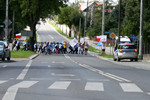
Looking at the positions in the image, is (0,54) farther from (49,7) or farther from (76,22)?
(76,22)

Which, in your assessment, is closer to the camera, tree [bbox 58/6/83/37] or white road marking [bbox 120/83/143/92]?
white road marking [bbox 120/83/143/92]

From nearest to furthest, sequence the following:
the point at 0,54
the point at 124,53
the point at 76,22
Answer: the point at 0,54 → the point at 124,53 → the point at 76,22

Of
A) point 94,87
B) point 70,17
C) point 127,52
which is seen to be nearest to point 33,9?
point 127,52

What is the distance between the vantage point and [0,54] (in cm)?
3562

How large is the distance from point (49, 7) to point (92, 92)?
168ft

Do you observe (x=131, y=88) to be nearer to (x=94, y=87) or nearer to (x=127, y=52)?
(x=94, y=87)

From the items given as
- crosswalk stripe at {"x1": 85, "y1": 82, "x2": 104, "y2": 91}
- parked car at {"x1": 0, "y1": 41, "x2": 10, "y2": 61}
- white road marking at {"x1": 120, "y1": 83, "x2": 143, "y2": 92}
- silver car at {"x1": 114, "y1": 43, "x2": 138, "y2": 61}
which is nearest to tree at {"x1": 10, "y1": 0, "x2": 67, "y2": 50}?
silver car at {"x1": 114, "y1": 43, "x2": 138, "y2": 61}

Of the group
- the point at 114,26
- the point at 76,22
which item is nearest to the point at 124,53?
the point at 114,26

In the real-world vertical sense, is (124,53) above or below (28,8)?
below

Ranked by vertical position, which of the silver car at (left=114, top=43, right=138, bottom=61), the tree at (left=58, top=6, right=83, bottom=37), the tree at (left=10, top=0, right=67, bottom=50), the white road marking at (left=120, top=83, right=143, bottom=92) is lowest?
the white road marking at (left=120, top=83, right=143, bottom=92)

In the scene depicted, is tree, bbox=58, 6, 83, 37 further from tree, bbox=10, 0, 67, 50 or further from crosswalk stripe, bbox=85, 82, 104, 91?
crosswalk stripe, bbox=85, 82, 104, 91

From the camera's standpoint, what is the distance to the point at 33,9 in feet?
193

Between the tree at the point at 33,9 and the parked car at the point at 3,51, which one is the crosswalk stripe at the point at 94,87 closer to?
the parked car at the point at 3,51

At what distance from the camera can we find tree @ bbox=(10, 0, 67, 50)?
59.1 metres
